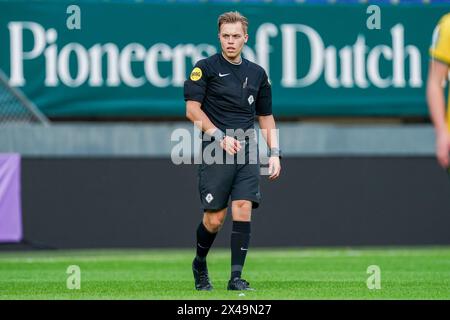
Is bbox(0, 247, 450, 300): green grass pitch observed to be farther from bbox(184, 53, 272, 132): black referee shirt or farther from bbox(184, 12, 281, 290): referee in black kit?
bbox(184, 53, 272, 132): black referee shirt

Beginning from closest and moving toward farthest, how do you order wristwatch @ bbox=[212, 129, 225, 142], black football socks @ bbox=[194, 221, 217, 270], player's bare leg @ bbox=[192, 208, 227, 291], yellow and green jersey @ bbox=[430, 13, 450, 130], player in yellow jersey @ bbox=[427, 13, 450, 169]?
player in yellow jersey @ bbox=[427, 13, 450, 169] < yellow and green jersey @ bbox=[430, 13, 450, 130] < wristwatch @ bbox=[212, 129, 225, 142] < player's bare leg @ bbox=[192, 208, 227, 291] < black football socks @ bbox=[194, 221, 217, 270]

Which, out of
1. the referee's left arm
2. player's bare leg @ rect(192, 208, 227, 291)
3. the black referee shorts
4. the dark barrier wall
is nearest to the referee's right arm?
the black referee shorts

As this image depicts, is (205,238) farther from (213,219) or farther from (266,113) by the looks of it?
(266,113)

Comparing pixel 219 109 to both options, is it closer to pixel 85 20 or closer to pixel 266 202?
pixel 266 202

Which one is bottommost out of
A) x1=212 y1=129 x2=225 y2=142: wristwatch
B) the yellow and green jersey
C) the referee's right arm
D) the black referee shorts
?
the black referee shorts

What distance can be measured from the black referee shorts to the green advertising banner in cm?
734

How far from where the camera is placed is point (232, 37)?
27.6 ft

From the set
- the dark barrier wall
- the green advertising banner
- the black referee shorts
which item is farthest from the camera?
the green advertising banner

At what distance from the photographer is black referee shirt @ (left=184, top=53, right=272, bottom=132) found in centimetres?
852

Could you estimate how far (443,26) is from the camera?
21.2 feet

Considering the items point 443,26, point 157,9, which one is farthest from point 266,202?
point 443,26

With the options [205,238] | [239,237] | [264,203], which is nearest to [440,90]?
[239,237]

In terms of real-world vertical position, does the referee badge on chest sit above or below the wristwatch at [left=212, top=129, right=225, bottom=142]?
above

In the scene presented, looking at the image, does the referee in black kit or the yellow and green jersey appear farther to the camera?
the referee in black kit
